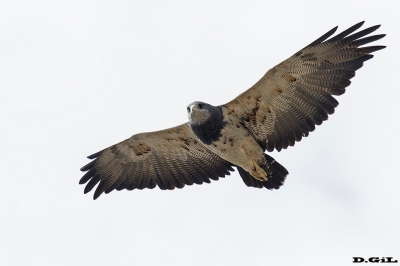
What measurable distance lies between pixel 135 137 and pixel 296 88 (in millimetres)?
3659

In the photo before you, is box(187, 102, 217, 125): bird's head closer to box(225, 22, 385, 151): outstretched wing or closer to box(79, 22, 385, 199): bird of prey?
box(79, 22, 385, 199): bird of prey

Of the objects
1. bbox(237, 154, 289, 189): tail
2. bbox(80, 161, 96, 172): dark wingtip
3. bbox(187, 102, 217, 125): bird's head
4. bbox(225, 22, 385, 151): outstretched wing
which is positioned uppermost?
bbox(225, 22, 385, 151): outstretched wing

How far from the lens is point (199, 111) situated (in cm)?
1733

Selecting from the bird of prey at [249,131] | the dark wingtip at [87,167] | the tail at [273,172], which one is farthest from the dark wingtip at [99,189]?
the tail at [273,172]

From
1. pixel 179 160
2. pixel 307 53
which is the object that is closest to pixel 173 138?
pixel 179 160

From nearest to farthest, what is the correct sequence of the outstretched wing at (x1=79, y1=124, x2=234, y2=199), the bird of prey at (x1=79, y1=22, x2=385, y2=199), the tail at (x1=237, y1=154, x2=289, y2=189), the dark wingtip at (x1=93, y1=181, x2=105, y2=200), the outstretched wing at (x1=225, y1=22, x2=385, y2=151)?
the outstretched wing at (x1=225, y1=22, x2=385, y2=151) → the bird of prey at (x1=79, y1=22, x2=385, y2=199) → the tail at (x1=237, y1=154, x2=289, y2=189) → the outstretched wing at (x1=79, y1=124, x2=234, y2=199) → the dark wingtip at (x1=93, y1=181, x2=105, y2=200)

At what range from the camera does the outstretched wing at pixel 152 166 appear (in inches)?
748

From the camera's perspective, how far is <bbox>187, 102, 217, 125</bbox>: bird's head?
17312 mm

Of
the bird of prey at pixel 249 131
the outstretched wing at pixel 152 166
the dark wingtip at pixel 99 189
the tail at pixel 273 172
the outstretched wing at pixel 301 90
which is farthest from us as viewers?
the dark wingtip at pixel 99 189

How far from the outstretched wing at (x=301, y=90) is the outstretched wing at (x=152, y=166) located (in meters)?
1.48

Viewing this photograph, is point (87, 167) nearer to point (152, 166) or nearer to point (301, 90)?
point (152, 166)

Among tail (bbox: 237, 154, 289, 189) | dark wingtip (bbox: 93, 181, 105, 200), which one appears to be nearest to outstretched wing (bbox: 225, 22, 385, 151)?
tail (bbox: 237, 154, 289, 189)

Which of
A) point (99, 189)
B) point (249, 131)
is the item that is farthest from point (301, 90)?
point (99, 189)

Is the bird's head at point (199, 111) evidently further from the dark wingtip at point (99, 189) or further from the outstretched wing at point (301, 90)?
the dark wingtip at point (99, 189)
